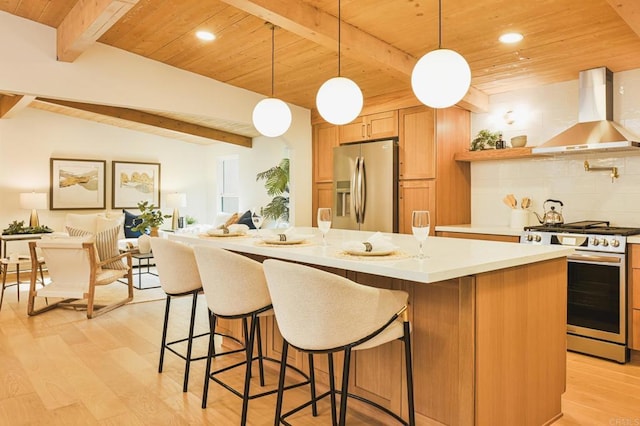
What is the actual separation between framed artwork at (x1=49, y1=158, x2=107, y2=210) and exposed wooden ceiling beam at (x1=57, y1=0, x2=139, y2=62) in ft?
14.1

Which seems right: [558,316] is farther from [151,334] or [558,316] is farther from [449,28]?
[151,334]

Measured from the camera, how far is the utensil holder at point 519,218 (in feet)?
14.6

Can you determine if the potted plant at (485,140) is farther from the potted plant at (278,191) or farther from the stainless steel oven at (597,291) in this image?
the potted plant at (278,191)

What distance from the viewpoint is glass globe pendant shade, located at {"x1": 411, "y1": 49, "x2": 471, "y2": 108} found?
233cm

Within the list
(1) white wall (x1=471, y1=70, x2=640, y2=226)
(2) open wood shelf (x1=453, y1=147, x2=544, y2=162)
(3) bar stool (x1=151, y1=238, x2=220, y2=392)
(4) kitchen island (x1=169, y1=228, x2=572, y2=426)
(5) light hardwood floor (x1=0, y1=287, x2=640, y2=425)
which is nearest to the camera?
(4) kitchen island (x1=169, y1=228, x2=572, y2=426)

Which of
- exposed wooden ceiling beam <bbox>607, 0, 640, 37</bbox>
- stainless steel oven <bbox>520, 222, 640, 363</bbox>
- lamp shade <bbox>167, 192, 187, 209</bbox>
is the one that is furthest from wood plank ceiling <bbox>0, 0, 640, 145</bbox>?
lamp shade <bbox>167, 192, 187, 209</bbox>

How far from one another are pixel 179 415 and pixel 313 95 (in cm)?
391

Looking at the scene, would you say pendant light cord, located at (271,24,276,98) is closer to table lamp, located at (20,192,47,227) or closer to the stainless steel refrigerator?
the stainless steel refrigerator

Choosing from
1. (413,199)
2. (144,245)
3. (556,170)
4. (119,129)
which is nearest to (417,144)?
(413,199)

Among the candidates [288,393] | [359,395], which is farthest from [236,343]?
[359,395]

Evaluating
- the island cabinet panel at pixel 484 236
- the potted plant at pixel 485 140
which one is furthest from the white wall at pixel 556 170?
the island cabinet panel at pixel 484 236

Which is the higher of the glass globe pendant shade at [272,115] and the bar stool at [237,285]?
the glass globe pendant shade at [272,115]

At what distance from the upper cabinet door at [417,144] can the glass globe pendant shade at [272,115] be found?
1.75 meters

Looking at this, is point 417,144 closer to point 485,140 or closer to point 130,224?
point 485,140
